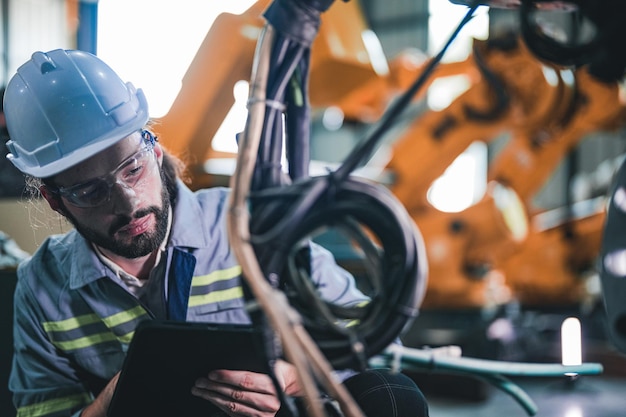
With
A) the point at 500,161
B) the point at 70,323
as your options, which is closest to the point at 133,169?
the point at 70,323

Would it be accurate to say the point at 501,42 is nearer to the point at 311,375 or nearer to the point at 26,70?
the point at 26,70

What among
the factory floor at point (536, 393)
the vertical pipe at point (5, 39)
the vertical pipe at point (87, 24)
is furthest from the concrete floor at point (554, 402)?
the vertical pipe at point (5, 39)

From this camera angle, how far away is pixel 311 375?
2.38 ft

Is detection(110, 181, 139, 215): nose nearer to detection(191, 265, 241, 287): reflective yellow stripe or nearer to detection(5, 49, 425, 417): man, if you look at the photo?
detection(5, 49, 425, 417): man

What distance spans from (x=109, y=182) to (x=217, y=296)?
29 cm

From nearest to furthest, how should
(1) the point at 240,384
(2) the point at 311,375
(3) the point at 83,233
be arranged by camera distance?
(2) the point at 311,375, (1) the point at 240,384, (3) the point at 83,233

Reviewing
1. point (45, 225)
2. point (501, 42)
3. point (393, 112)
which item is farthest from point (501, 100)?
point (393, 112)

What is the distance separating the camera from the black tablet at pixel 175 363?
Result: 0.91 metres

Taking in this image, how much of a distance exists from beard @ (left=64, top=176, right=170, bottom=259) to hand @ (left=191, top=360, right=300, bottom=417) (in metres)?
0.24

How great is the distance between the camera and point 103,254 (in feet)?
4.13

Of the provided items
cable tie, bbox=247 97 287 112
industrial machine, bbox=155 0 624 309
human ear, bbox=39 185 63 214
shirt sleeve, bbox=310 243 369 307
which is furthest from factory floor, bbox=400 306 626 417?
cable tie, bbox=247 97 287 112

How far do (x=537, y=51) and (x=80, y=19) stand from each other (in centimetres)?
178

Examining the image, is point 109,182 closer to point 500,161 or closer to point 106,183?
point 106,183

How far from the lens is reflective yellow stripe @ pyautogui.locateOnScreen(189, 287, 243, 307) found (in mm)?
1226
